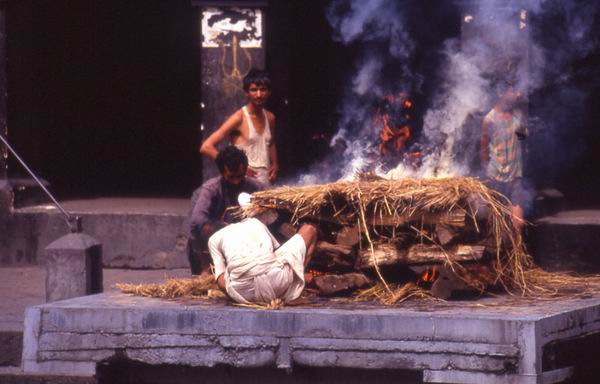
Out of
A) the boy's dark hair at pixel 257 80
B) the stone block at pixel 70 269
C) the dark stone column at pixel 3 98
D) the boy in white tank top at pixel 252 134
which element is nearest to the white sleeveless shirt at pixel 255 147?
the boy in white tank top at pixel 252 134

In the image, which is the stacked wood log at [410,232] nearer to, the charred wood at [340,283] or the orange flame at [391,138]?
the charred wood at [340,283]

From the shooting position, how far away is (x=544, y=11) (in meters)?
12.1

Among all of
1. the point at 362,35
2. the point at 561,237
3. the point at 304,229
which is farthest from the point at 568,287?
the point at 362,35

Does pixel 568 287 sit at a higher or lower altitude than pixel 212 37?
lower

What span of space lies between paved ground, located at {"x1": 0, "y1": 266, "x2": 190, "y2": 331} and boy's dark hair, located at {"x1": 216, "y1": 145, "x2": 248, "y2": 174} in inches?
74.6

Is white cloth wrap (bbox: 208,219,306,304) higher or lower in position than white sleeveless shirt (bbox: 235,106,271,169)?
lower

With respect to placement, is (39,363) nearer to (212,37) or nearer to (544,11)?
(212,37)

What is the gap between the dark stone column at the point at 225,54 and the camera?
40.2ft

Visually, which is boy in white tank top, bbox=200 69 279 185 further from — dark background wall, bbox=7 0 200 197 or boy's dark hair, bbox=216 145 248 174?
dark background wall, bbox=7 0 200 197

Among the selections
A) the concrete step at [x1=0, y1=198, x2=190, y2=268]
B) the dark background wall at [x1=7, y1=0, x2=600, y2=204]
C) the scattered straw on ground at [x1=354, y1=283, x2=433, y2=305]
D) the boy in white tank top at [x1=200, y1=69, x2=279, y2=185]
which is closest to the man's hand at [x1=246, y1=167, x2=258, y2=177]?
the boy in white tank top at [x1=200, y1=69, x2=279, y2=185]

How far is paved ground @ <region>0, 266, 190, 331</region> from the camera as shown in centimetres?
1001

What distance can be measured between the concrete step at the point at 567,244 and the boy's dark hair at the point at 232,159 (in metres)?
3.37

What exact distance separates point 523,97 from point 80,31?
6.32m

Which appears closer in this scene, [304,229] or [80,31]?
[304,229]
